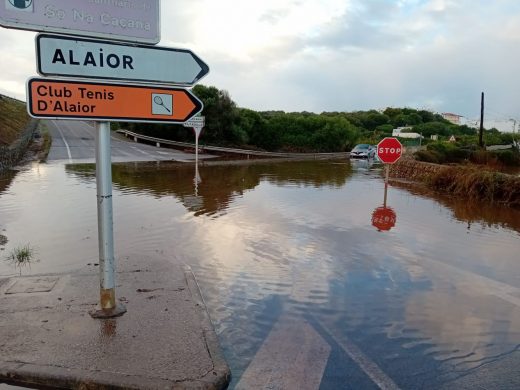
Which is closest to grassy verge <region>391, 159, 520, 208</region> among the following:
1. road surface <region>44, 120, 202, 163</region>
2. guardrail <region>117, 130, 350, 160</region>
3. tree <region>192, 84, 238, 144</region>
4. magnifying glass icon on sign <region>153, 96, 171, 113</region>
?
magnifying glass icon on sign <region>153, 96, 171, 113</region>

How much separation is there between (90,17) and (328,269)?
14.4 ft

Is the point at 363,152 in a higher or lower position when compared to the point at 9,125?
lower

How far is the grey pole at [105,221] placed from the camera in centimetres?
437

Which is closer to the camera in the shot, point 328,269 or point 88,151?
point 328,269

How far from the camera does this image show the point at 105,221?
14.5 feet

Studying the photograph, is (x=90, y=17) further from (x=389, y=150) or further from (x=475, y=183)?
(x=475, y=183)

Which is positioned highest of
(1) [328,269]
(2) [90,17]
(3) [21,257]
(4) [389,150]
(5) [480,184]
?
(2) [90,17]

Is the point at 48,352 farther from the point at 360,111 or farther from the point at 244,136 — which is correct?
the point at 360,111

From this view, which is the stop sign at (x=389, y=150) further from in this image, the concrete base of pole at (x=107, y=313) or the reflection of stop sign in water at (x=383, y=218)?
the concrete base of pole at (x=107, y=313)

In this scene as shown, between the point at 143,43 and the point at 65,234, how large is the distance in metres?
5.00

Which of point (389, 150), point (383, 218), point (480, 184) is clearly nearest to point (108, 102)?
point (383, 218)

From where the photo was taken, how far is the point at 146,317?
14.6 feet

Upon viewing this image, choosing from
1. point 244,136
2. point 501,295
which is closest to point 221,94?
point 244,136

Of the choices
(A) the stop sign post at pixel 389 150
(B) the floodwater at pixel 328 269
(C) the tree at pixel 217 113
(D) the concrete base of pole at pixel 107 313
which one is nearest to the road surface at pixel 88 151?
(C) the tree at pixel 217 113
